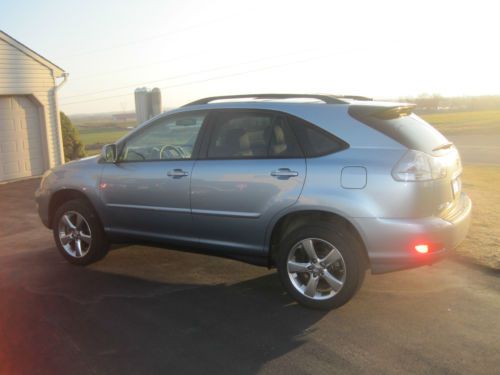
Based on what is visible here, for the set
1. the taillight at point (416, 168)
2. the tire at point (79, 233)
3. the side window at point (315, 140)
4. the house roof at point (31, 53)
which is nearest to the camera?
the taillight at point (416, 168)

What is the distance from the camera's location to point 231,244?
15.9 feet

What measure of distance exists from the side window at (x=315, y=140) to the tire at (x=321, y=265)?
0.61 m

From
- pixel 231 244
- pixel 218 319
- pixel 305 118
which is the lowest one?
pixel 218 319

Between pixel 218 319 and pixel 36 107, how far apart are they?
11.5m

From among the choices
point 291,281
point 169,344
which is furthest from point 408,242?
point 169,344

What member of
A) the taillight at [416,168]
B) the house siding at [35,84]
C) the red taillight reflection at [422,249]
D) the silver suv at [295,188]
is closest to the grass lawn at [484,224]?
the silver suv at [295,188]

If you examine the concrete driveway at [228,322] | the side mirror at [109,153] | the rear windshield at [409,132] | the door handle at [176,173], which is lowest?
the concrete driveway at [228,322]

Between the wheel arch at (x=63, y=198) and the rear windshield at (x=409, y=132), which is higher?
the rear windshield at (x=409, y=132)

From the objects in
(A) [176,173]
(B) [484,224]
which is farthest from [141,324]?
(B) [484,224]

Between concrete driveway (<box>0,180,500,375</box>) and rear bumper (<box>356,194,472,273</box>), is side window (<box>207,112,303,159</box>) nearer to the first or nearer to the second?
rear bumper (<box>356,194,472,273</box>)

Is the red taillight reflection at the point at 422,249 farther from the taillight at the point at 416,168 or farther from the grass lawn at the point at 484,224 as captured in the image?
the grass lawn at the point at 484,224

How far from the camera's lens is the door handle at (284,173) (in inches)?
172

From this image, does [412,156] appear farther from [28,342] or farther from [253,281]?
[28,342]

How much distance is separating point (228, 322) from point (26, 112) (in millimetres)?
11389
